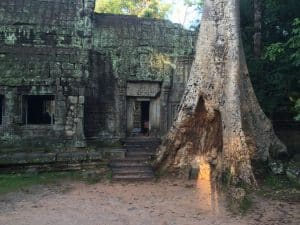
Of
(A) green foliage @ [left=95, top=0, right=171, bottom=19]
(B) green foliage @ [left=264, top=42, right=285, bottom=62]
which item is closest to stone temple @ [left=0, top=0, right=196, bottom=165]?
(B) green foliage @ [left=264, top=42, right=285, bottom=62]

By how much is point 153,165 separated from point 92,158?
1615mm

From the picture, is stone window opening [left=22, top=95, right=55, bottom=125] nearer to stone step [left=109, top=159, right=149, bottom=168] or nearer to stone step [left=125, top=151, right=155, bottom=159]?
stone step [left=109, top=159, right=149, bottom=168]

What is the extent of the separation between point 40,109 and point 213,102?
5485 millimetres

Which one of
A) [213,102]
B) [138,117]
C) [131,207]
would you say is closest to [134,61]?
[213,102]

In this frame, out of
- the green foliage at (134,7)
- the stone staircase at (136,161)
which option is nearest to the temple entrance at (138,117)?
the stone staircase at (136,161)

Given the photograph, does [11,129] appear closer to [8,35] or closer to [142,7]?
[8,35]

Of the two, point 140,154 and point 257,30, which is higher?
point 257,30

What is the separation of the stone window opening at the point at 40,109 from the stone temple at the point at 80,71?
0.10 feet

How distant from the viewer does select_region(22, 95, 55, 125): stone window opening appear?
11.4 meters

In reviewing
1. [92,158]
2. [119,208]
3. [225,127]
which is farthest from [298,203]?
[92,158]

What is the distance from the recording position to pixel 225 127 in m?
9.09

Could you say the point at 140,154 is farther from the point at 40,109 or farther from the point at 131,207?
the point at 131,207

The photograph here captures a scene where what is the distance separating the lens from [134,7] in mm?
27219

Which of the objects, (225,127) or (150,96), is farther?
(150,96)
